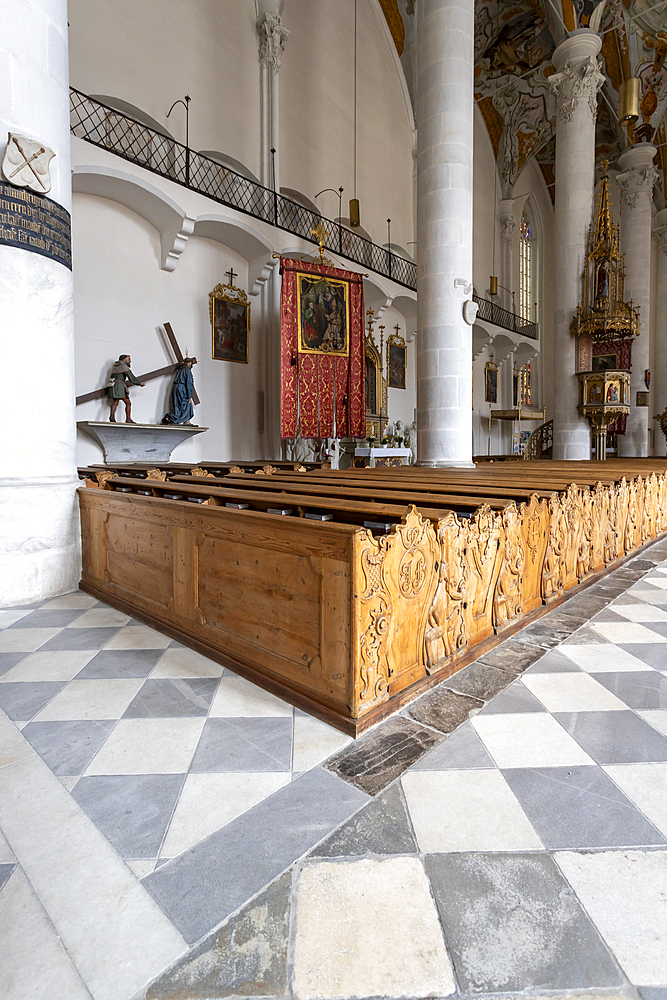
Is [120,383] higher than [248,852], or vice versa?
[120,383]

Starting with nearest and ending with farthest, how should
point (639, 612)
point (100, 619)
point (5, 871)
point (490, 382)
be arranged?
point (5, 871) → point (100, 619) → point (639, 612) → point (490, 382)

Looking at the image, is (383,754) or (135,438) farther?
(135,438)

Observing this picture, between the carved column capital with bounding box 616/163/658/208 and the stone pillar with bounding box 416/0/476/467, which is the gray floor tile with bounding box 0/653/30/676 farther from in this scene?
the carved column capital with bounding box 616/163/658/208

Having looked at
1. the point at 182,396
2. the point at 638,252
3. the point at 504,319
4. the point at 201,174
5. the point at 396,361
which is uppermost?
the point at 638,252

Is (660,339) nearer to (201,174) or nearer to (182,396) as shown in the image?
(201,174)

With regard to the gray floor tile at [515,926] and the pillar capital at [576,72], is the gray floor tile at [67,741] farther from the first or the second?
the pillar capital at [576,72]

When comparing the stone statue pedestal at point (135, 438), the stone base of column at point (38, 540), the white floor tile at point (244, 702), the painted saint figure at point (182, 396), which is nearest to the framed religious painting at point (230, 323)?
the painted saint figure at point (182, 396)

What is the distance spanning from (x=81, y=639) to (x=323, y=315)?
8.34 metres

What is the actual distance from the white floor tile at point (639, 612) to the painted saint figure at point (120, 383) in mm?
6931

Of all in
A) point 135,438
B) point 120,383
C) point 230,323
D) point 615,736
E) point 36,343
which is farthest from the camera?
point 230,323

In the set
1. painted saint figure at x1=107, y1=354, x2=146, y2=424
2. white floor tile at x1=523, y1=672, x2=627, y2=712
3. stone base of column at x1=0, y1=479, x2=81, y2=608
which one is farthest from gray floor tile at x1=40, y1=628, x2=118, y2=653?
painted saint figure at x1=107, y1=354, x2=146, y2=424

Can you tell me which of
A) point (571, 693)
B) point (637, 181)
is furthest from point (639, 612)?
point (637, 181)

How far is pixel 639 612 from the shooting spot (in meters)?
3.75

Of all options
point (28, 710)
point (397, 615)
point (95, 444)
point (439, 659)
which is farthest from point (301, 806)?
point (95, 444)
